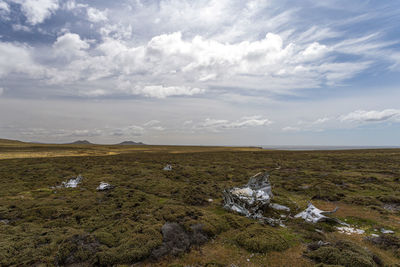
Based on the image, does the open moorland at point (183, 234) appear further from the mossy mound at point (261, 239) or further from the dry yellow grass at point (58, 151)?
the dry yellow grass at point (58, 151)

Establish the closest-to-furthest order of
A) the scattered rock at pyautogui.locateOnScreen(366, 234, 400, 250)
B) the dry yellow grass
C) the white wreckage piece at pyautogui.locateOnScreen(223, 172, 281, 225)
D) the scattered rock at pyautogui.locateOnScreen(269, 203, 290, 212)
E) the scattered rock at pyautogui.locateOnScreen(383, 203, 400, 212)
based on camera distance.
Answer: the scattered rock at pyautogui.locateOnScreen(366, 234, 400, 250), the white wreckage piece at pyautogui.locateOnScreen(223, 172, 281, 225), the scattered rock at pyautogui.locateOnScreen(269, 203, 290, 212), the scattered rock at pyautogui.locateOnScreen(383, 203, 400, 212), the dry yellow grass

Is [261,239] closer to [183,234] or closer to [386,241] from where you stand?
[183,234]

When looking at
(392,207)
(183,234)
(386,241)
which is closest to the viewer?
(386,241)

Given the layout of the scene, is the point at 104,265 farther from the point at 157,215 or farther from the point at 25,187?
the point at 25,187

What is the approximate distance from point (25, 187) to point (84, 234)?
19300 millimetres

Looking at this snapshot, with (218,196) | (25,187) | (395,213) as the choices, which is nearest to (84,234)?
(218,196)

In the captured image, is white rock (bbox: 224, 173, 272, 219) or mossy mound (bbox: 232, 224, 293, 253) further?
white rock (bbox: 224, 173, 272, 219)

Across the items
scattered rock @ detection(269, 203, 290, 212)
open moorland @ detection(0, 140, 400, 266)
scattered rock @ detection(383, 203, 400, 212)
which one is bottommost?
scattered rock @ detection(383, 203, 400, 212)

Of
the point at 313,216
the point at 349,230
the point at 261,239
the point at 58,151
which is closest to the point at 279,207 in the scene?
the point at 313,216

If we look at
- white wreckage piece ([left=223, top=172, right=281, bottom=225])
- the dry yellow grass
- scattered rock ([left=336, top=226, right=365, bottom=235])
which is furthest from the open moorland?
the dry yellow grass

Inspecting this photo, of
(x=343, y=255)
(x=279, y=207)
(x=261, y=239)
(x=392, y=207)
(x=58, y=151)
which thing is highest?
(x=343, y=255)

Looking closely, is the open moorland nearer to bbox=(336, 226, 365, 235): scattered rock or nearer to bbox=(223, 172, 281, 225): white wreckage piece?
bbox=(336, 226, 365, 235): scattered rock

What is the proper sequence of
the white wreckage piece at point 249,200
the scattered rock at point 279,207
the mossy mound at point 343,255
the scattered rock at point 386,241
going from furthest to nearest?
the scattered rock at point 279,207
the white wreckage piece at point 249,200
the scattered rock at point 386,241
the mossy mound at point 343,255

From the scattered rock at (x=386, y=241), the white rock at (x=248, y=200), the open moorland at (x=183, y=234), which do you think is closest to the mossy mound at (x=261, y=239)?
the open moorland at (x=183, y=234)
